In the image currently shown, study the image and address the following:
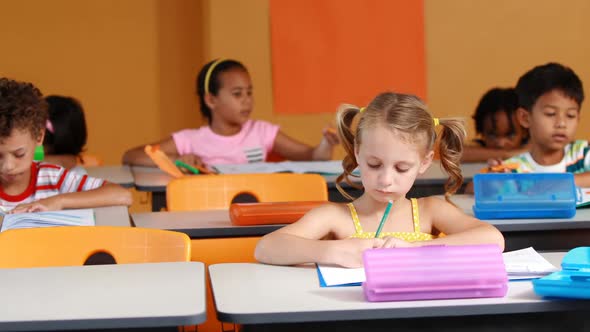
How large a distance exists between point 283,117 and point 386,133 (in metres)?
3.56

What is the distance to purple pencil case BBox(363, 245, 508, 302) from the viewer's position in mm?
1702

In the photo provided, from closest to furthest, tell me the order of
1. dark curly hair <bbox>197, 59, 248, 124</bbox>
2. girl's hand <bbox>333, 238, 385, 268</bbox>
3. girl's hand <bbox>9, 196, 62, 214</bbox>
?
1. girl's hand <bbox>333, 238, 385, 268</bbox>
2. girl's hand <bbox>9, 196, 62, 214</bbox>
3. dark curly hair <bbox>197, 59, 248, 124</bbox>

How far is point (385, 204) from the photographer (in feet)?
7.52

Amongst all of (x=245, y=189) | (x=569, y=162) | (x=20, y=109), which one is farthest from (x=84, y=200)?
(x=569, y=162)

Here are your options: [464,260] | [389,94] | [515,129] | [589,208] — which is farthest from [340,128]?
[515,129]

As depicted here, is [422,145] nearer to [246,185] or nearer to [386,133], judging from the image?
[386,133]

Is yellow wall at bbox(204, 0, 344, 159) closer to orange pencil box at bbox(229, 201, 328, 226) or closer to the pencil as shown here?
orange pencil box at bbox(229, 201, 328, 226)

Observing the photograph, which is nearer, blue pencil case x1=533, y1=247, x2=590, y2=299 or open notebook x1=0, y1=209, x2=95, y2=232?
blue pencil case x1=533, y1=247, x2=590, y2=299

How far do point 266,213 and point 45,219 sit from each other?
0.58m

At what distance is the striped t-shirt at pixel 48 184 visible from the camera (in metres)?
3.15

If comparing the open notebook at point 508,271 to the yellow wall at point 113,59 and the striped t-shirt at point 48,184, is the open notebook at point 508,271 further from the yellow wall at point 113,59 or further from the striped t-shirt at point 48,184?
the yellow wall at point 113,59

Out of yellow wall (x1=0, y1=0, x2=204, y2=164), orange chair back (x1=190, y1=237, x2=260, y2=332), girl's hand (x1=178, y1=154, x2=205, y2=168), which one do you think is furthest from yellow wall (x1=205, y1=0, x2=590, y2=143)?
orange chair back (x1=190, y1=237, x2=260, y2=332)

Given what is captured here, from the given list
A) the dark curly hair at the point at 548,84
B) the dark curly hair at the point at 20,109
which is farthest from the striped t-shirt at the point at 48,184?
the dark curly hair at the point at 548,84

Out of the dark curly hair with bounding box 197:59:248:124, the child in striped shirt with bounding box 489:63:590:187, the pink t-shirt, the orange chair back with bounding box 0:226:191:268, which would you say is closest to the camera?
the orange chair back with bounding box 0:226:191:268
